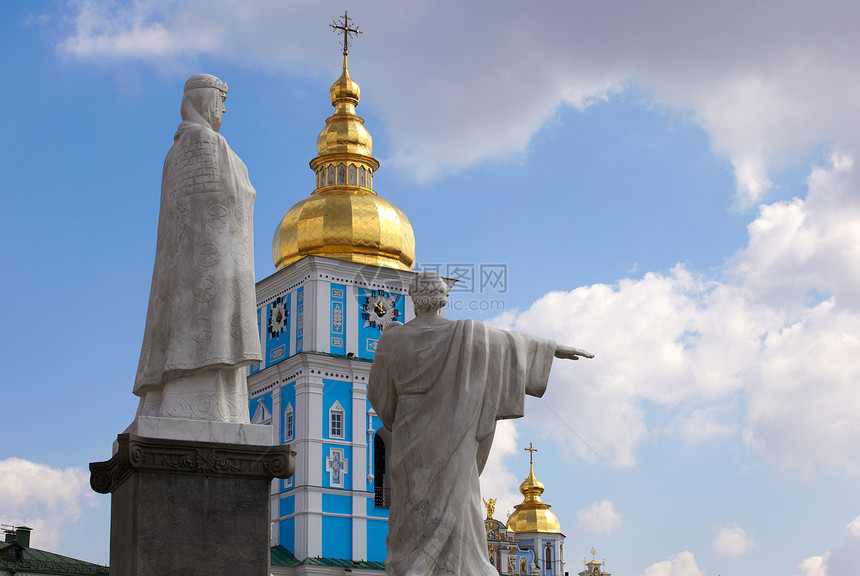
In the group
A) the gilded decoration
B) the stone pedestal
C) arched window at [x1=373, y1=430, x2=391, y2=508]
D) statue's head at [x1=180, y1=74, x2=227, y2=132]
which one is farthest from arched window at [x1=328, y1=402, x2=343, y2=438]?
the stone pedestal

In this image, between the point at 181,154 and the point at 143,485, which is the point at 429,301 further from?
the point at 181,154

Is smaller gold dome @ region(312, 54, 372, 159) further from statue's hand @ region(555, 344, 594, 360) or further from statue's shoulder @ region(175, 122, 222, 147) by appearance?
statue's hand @ region(555, 344, 594, 360)

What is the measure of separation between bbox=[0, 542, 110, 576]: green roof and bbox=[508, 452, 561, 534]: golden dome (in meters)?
22.4

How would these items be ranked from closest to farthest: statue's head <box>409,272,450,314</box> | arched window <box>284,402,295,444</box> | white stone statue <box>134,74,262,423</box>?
statue's head <box>409,272,450,314</box> → white stone statue <box>134,74,262,423</box> → arched window <box>284,402,295,444</box>

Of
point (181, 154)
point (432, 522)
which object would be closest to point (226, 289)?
point (181, 154)

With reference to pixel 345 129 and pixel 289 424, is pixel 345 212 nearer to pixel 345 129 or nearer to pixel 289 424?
pixel 345 129

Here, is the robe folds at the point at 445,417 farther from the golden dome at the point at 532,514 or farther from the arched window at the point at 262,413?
the golden dome at the point at 532,514

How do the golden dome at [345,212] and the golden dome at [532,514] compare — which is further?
the golden dome at [532,514]

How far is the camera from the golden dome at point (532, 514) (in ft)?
172

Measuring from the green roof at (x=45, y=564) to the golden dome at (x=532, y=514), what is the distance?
2238 cm

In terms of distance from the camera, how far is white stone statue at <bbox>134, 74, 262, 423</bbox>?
8.95m

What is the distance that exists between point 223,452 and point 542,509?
45680mm

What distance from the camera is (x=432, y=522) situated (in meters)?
6.54

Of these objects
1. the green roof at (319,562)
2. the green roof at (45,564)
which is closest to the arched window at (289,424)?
the green roof at (319,562)
